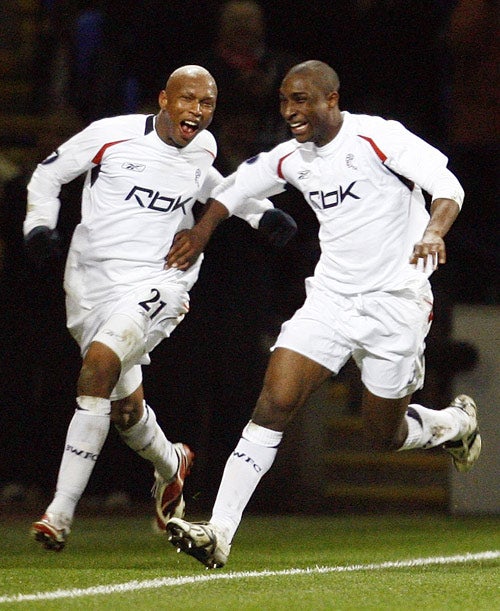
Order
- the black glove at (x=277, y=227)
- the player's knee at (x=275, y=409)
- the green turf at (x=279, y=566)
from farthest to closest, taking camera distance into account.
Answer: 1. the black glove at (x=277, y=227)
2. the player's knee at (x=275, y=409)
3. the green turf at (x=279, y=566)

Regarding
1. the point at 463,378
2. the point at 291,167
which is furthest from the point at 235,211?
the point at 463,378

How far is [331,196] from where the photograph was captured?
6.30 metres

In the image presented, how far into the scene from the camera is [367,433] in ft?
21.7

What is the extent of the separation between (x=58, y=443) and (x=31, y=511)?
21.6 inches

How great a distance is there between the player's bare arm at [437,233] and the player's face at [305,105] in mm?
695

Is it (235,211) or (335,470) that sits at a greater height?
(235,211)

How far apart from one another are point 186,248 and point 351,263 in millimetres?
905

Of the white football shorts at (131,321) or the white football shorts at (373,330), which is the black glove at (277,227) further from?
the white football shorts at (373,330)

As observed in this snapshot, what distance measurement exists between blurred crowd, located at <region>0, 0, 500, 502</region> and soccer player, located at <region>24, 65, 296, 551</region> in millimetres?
2367

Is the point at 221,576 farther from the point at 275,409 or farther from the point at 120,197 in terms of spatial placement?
the point at 120,197

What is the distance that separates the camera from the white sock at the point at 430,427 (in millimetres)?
6762

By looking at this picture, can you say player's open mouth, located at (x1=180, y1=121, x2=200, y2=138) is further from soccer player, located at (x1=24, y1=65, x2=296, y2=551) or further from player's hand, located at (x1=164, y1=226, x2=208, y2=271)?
player's hand, located at (x1=164, y1=226, x2=208, y2=271)

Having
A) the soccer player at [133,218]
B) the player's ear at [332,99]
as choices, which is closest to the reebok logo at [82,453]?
the soccer player at [133,218]

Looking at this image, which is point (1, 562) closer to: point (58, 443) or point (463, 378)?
point (58, 443)
